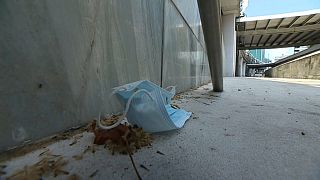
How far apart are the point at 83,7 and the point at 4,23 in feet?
1.62

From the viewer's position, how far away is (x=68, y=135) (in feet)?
3.64

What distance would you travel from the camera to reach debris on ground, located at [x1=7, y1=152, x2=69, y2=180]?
721 millimetres

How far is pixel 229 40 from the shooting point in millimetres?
12953

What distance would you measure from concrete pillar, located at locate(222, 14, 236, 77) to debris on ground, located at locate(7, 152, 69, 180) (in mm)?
13246

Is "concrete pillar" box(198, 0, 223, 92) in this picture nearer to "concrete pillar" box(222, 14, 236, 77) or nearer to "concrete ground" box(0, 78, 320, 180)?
"concrete ground" box(0, 78, 320, 180)

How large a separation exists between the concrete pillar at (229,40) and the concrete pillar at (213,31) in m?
10.4

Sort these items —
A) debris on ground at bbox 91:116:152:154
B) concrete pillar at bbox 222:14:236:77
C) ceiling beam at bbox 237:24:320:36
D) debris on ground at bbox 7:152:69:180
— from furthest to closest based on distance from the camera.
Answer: ceiling beam at bbox 237:24:320:36 → concrete pillar at bbox 222:14:236:77 → debris on ground at bbox 91:116:152:154 → debris on ground at bbox 7:152:69:180

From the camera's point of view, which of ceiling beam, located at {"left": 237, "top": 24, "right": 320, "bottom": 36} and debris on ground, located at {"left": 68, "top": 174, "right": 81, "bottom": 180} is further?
ceiling beam, located at {"left": 237, "top": 24, "right": 320, "bottom": 36}

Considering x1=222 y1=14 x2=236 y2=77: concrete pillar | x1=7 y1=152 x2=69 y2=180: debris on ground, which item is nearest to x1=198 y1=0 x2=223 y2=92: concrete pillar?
x1=7 y1=152 x2=69 y2=180: debris on ground

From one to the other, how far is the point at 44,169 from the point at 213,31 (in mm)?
2049

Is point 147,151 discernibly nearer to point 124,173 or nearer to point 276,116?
point 124,173

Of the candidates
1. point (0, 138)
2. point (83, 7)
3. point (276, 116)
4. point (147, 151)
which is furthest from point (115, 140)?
point (276, 116)

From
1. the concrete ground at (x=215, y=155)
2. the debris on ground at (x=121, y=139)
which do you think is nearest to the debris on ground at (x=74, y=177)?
the concrete ground at (x=215, y=155)

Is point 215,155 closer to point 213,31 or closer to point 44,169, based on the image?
point 44,169
